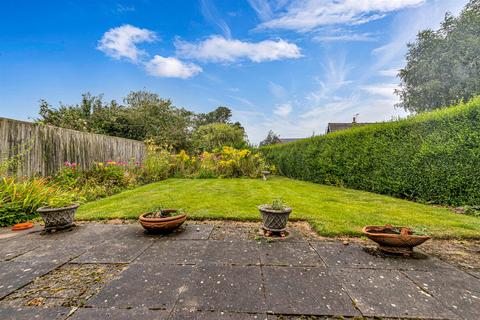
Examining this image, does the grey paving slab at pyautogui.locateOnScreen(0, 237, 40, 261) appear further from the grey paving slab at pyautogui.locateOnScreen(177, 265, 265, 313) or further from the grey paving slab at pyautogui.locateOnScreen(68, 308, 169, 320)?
the grey paving slab at pyautogui.locateOnScreen(177, 265, 265, 313)

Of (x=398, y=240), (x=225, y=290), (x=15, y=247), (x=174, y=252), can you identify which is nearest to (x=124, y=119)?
(x=15, y=247)

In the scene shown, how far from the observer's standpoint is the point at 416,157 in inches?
206

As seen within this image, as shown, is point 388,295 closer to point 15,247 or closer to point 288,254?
point 288,254

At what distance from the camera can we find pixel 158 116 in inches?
615

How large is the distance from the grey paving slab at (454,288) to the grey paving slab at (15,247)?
4.19 metres

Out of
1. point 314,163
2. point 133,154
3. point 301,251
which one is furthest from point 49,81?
point 314,163

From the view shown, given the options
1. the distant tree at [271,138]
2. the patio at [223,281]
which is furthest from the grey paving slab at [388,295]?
the distant tree at [271,138]

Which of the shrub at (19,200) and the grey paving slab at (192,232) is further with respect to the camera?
the shrub at (19,200)

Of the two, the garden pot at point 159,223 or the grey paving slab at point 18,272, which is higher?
the garden pot at point 159,223

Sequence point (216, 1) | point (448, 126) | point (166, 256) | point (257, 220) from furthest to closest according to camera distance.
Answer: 1. point (216, 1)
2. point (448, 126)
3. point (257, 220)
4. point (166, 256)

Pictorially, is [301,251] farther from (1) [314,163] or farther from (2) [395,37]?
(2) [395,37]

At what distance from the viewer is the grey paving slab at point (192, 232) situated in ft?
9.30

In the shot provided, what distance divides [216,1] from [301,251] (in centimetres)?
888

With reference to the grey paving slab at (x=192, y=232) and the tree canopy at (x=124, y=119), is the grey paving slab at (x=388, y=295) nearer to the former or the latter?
the grey paving slab at (x=192, y=232)
